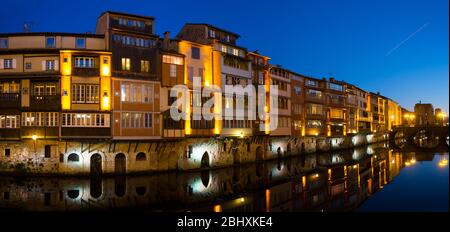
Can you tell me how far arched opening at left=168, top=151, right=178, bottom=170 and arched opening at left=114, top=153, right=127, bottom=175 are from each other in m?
6.02

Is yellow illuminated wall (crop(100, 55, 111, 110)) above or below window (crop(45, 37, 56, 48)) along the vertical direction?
below

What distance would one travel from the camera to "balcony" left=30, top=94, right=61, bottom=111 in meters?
43.1

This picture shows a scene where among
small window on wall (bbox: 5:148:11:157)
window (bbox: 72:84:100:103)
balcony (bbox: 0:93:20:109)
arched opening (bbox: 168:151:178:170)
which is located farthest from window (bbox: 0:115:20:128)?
arched opening (bbox: 168:151:178:170)

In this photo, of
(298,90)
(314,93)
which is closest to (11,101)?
(298,90)

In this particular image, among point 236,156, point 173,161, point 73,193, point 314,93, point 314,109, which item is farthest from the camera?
point 314,93

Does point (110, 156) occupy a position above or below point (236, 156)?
above

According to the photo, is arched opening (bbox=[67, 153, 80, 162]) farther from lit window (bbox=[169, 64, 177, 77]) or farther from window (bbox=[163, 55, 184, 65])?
window (bbox=[163, 55, 184, 65])

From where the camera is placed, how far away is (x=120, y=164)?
44.4 m

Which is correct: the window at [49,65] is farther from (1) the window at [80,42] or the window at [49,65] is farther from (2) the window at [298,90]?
(2) the window at [298,90]

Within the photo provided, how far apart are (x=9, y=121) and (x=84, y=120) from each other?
9.52 metres

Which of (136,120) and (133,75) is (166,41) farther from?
(136,120)
